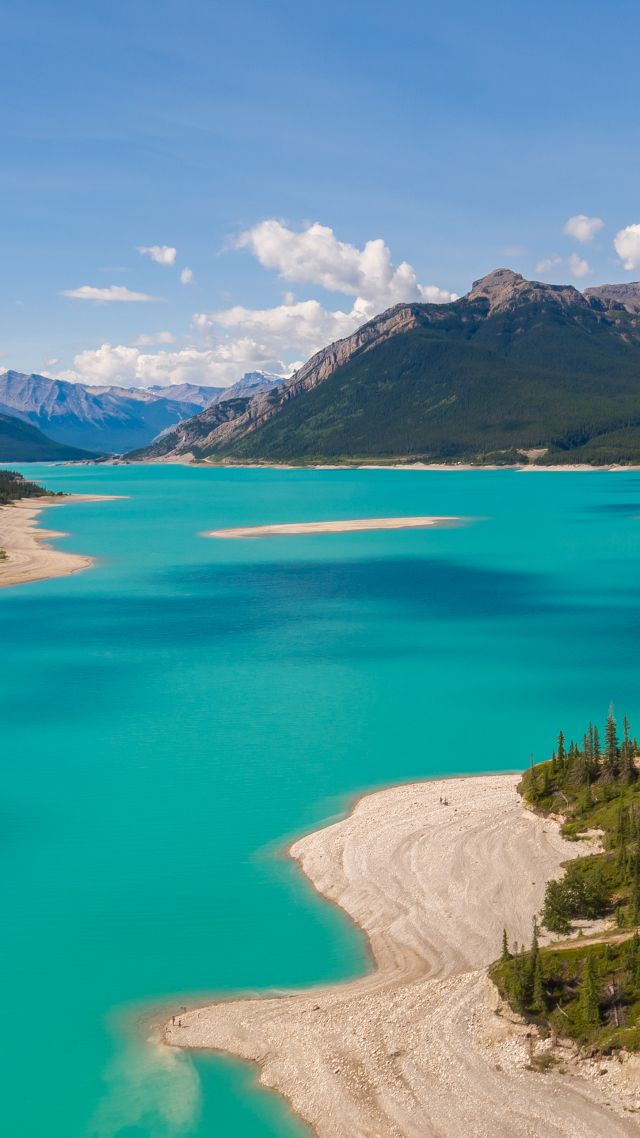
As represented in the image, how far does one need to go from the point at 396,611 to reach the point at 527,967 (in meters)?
76.7

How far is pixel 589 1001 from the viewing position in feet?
90.3

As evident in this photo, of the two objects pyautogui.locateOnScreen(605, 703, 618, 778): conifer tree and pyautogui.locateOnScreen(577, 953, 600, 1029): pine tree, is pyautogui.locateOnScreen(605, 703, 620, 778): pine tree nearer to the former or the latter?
pyautogui.locateOnScreen(605, 703, 618, 778): conifer tree

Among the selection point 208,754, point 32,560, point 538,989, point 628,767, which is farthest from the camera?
point 32,560

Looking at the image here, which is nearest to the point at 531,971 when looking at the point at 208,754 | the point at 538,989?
the point at 538,989

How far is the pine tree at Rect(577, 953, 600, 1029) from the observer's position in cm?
2733

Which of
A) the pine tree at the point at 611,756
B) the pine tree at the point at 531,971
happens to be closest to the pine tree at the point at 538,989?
the pine tree at the point at 531,971

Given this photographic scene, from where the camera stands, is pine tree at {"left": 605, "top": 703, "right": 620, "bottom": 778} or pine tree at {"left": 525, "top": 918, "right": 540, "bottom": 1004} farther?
pine tree at {"left": 605, "top": 703, "right": 620, "bottom": 778}

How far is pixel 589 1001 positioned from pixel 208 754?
35.2 m

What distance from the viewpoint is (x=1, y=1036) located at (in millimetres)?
31766

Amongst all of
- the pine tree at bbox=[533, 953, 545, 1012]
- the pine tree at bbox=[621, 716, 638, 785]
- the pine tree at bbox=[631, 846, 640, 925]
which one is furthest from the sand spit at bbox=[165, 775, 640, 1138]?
the pine tree at bbox=[621, 716, 638, 785]

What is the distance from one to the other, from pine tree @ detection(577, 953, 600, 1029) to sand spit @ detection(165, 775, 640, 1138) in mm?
1342

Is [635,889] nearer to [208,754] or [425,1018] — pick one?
[425,1018]

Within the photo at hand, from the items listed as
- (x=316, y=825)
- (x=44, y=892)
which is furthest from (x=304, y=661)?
(x=44, y=892)

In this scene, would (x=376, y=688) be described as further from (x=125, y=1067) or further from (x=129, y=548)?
(x=129, y=548)
